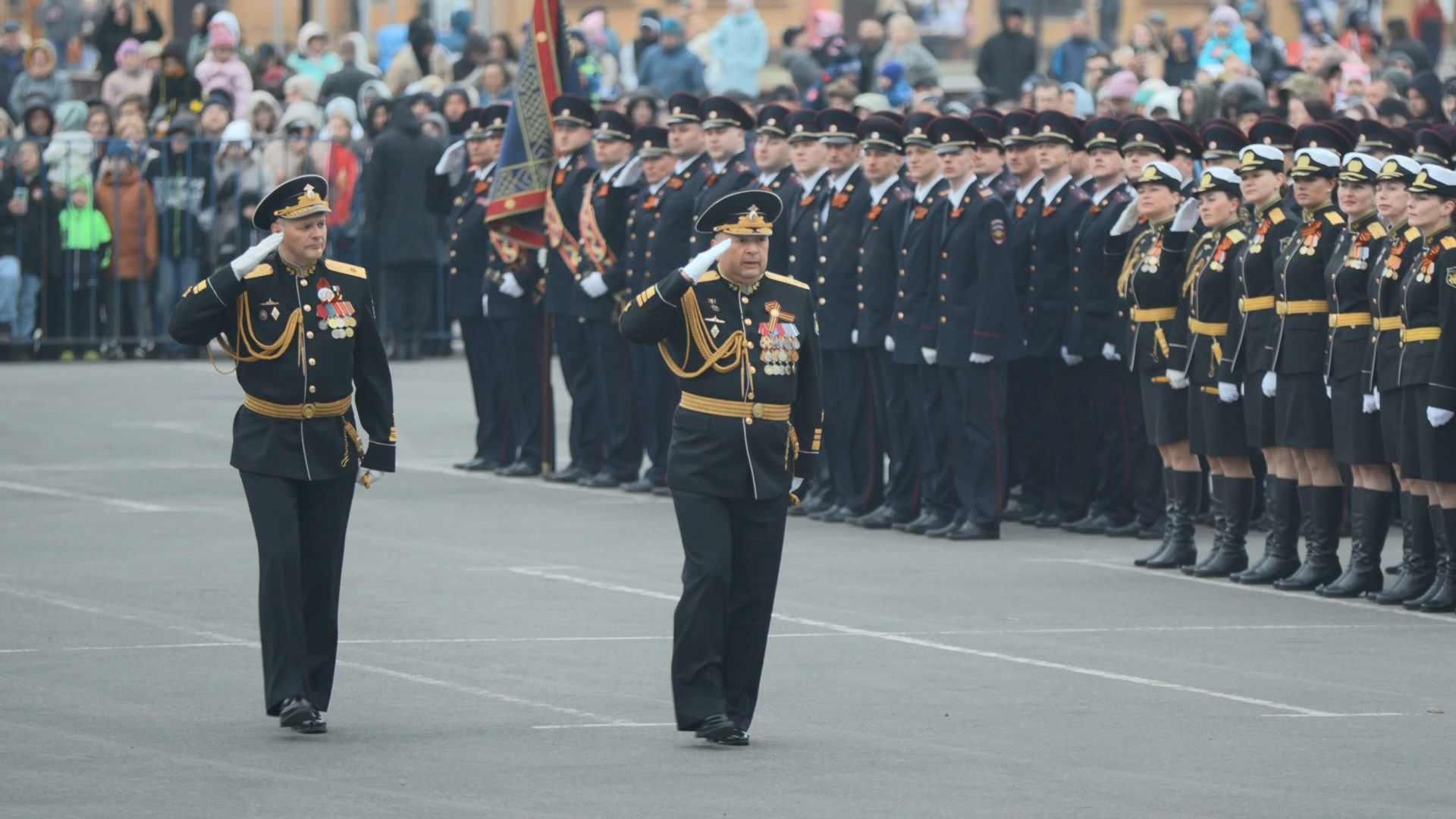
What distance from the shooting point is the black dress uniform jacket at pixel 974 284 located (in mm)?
14771

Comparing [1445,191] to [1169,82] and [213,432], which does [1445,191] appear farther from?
[1169,82]

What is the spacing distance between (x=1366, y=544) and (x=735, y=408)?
14.8ft

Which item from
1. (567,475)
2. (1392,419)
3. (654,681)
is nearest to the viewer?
(654,681)

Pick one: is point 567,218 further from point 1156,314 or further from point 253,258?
point 253,258

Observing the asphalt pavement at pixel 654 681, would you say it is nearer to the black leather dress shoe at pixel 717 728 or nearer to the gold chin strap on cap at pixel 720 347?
the black leather dress shoe at pixel 717 728

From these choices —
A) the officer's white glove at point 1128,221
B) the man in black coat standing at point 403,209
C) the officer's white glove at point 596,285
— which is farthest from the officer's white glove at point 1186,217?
the man in black coat standing at point 403,209

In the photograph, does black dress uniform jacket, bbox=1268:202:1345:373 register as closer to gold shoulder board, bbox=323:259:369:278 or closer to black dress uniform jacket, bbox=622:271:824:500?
black dress uniform jacket, bbox=622:271:824:500

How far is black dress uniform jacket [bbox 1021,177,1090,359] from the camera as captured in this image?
1516 centimetres

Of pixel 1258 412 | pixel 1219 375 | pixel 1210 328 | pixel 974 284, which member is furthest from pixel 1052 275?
pixel 1258 412

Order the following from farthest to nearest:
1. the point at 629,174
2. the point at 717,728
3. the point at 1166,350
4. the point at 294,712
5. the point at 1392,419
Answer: the point at 629,174, the point at 1166,350, the point at 1392,419, the point at 294,712, the point at 717,728

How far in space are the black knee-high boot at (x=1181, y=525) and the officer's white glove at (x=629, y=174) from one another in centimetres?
479

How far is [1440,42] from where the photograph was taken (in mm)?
33250

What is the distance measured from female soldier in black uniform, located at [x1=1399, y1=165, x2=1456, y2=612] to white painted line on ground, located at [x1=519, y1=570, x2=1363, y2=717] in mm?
2412

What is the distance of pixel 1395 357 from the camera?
12.3m
